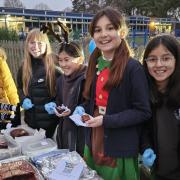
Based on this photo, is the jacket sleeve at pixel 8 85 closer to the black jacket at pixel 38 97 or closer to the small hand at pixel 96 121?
the black jacket at pixel 38 97

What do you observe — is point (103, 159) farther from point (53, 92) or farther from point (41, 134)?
point (53, 92)

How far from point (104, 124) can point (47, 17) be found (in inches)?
603

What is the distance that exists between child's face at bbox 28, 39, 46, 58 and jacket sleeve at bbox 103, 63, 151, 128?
1328 mm

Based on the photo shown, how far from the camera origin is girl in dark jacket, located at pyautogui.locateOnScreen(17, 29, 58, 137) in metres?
3.02

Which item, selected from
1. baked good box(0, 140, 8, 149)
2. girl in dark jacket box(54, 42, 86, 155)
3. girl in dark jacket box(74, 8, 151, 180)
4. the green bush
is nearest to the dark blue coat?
girl in dark jacket box(74, 8, 151, 180)

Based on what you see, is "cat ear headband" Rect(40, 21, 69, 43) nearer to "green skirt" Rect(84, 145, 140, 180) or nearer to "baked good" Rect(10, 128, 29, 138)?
"baked good" Rect(10, 128, 29, 138)

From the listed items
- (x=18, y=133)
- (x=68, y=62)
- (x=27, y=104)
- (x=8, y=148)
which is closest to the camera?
(x=8, y=148)

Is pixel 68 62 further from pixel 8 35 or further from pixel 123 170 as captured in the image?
pixel 8 35

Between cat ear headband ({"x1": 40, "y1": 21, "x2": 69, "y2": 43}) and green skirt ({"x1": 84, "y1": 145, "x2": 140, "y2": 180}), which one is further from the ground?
cat ear headband ({"x1": 40, "y1": 21, "x2": 69, "y2": 43})

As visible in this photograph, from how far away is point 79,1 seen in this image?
46.1 m

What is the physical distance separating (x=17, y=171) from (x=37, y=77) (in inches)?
56.7

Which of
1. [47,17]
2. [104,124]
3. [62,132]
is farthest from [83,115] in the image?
[47,17]

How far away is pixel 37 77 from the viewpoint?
10.0 ft

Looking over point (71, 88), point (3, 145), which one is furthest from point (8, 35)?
point (3, 145)
